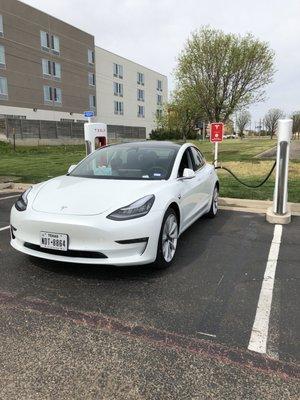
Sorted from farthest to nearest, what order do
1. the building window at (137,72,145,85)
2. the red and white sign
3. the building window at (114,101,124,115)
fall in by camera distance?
the building window at (137,72,145,85), the building window at (114,101,124,115), the red and white sign

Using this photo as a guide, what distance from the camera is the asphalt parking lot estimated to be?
3.17 meters

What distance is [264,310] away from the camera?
3.52 m

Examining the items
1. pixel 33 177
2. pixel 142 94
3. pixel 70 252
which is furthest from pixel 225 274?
pixel 142 94

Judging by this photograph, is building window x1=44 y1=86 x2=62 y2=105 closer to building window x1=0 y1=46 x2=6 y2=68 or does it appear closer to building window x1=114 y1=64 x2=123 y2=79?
building window x1=0 y1=46 x2=6 y2=68

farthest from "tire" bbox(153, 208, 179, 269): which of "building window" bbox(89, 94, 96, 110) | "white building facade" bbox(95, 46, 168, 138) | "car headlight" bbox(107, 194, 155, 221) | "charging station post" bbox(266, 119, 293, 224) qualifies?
"building window" bbox(89, 94, 96, 110)

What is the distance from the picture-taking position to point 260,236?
5898mm

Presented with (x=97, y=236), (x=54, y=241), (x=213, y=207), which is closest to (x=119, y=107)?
(x=213, y=207)

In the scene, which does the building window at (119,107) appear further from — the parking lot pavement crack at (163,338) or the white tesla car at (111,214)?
the parking lot pavement crack at (163,338)

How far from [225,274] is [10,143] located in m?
27.7

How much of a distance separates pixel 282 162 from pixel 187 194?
235cm

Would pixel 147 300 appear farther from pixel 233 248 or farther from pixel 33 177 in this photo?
pixel 33 177

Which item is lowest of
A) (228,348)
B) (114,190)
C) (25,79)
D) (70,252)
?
(228,348)

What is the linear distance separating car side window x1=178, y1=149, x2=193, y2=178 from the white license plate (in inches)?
78.4

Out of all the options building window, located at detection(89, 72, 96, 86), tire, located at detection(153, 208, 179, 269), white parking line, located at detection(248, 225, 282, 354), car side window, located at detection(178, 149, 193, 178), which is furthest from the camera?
building window, located at detection(89, 72, 96, 86)
